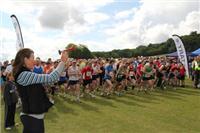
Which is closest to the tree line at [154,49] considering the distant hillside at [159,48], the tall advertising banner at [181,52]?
the distant hillside at [159,48]

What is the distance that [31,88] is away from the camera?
14.1ft

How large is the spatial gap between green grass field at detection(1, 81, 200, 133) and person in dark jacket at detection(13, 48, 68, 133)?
4.98m

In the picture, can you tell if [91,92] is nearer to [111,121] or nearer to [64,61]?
[111,121]

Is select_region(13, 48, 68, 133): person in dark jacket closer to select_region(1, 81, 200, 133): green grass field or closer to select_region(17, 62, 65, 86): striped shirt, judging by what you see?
select_region(17, 62, 65, 86): striped shirt

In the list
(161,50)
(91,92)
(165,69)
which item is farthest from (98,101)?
(161,50)

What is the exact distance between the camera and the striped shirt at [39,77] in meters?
4.16

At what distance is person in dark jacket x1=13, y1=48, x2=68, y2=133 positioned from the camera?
4223mm

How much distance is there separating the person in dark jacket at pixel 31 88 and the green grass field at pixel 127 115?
4.98 m

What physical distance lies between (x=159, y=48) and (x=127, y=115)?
76744mm

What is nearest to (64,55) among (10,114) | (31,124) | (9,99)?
(31,124)

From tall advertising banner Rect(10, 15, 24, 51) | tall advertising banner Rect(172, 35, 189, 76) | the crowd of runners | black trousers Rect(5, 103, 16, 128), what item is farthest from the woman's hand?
tall advertising banner Rect(172, 35, 189, 76)

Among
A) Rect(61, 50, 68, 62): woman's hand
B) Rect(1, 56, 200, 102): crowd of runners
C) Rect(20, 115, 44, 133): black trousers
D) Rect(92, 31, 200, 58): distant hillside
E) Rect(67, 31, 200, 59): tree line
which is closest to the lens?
Rect(61, 50, 68, 62): woman's hand

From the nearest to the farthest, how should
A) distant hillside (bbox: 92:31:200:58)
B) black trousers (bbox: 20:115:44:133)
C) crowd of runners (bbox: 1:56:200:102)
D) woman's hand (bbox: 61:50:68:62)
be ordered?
woman's hand (bbox: 61:50:68:62) < black trousers (bbox: 20:115:44:133) < crowd of runners (bbox: 1:56:200:102) < distant hillside (bbox: 92:31:200:58)

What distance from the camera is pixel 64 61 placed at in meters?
4.17
